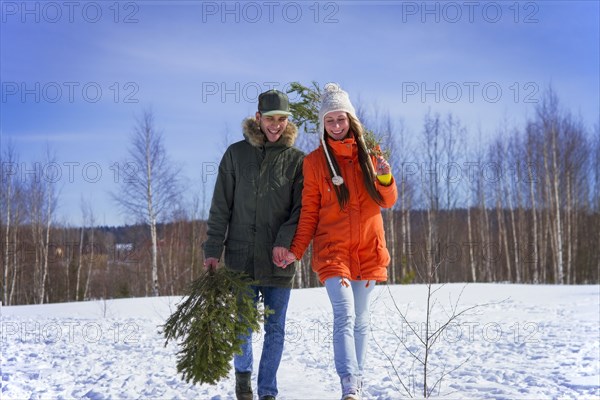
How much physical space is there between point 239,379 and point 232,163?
156cm

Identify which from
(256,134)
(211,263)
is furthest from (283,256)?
(256,134)

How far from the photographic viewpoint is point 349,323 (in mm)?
3150

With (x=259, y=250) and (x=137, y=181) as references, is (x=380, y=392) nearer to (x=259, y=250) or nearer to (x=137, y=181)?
(x=259, y=250)

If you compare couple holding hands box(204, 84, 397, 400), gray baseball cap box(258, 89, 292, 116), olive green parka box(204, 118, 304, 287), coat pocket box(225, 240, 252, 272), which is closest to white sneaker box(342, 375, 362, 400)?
couple holding hands box(204, 84, 397, 400)

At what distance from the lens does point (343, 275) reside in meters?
3.23

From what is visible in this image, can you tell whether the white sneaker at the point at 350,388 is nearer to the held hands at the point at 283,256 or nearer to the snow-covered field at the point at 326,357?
the held hands at the point at 283,256

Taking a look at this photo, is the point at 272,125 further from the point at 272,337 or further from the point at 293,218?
the point at 272,337

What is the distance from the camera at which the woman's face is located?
11.5ft

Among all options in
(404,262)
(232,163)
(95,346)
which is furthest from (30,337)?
(404,262)

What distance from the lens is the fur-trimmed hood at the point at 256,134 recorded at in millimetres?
3684

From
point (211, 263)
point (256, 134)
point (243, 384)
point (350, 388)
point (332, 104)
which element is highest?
point (332, 104)

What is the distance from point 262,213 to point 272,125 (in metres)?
0.64

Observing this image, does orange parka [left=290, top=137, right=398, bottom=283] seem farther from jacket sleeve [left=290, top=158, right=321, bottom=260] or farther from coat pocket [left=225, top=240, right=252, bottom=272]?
coat pocket [left=225, top=240, right=252, bottom=272]

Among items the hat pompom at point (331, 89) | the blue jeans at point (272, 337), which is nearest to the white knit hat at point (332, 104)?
the hat pompom at point (331, 89)
